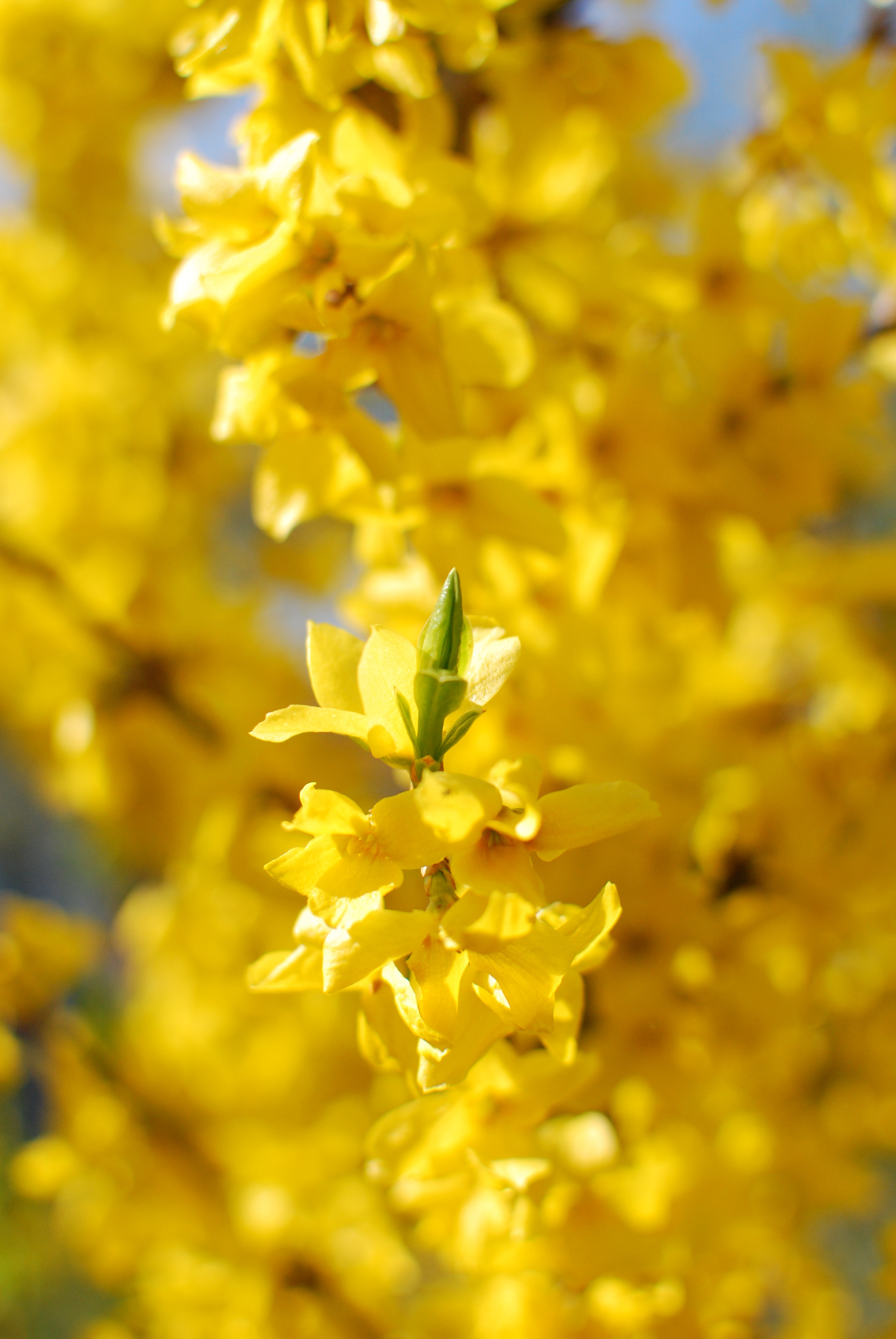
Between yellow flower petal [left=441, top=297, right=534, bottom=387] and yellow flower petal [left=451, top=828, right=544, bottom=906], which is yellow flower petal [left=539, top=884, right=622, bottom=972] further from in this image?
yellow flower petal [left=441, top=297, right=534, bottom=387]

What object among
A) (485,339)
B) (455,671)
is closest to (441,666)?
(455,671)

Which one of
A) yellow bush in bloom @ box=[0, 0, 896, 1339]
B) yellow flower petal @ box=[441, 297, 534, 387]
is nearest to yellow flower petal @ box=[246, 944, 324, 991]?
yellow bush in bloom @ box=[0, 0, 896, 1339]

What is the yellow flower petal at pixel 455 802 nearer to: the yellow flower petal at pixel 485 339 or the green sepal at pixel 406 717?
the green sepal at pixel 406 717

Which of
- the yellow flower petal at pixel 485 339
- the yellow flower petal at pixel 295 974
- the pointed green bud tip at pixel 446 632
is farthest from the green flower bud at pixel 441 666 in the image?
the yellow flower petal at pixel 485 339

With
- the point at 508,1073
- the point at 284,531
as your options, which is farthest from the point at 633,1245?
the point at 284,531

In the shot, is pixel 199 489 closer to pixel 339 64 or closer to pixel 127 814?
pixel 127 814

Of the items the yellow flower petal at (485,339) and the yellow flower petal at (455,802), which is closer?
the yellow flower petal at (455,802)
